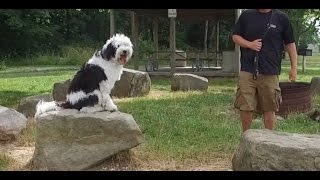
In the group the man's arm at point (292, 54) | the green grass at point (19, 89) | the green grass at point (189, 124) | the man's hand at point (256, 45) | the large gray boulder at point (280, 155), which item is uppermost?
the man's hand at point (256, 45)

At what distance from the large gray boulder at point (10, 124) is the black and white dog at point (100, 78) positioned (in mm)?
1335

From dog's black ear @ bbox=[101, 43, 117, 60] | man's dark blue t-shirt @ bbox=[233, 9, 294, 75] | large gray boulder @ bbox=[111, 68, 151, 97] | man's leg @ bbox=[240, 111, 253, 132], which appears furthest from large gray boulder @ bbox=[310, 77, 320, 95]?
dog's black ear @ bbox=[101, 43, 117, 60]

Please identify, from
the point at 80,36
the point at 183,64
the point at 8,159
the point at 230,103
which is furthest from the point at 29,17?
the point at 8,159

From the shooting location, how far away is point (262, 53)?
18.4 feet

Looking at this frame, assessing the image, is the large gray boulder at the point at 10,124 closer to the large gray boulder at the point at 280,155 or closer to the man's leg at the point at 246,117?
the man's leg at the point at 246,117

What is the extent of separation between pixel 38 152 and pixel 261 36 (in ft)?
9.17

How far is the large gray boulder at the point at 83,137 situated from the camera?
5441 millimetres

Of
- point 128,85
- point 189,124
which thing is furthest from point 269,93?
point 128,85

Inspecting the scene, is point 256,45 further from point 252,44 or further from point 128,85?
point 128,85

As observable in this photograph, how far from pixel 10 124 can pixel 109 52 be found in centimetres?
221

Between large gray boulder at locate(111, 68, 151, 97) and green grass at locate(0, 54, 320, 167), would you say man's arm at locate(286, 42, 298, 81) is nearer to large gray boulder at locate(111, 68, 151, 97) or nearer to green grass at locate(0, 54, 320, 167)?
green grass at locate(0, 54, 320, 167)

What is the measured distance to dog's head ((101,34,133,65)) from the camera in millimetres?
5658

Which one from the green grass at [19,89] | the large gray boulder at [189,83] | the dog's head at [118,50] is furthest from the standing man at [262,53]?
the large gray boulder at [189,83]

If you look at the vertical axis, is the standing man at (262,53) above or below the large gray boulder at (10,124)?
above
